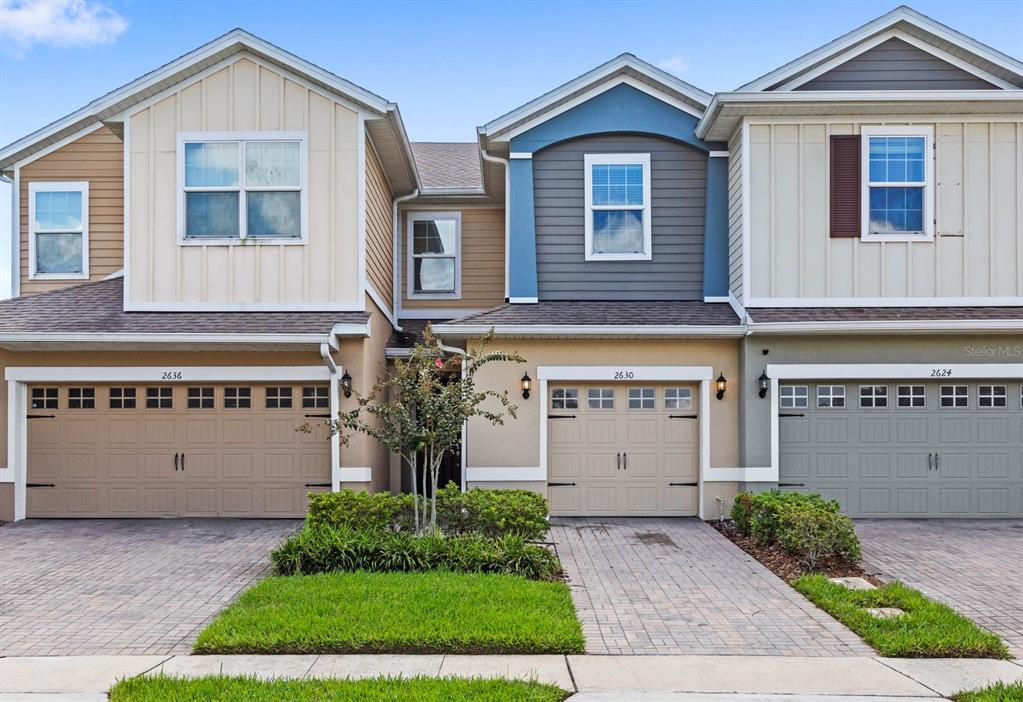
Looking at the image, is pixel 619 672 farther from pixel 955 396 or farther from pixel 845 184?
pixel 845 184

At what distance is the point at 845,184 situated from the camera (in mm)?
10477

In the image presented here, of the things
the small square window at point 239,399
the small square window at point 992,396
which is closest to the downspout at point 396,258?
the small square window at point 239,399

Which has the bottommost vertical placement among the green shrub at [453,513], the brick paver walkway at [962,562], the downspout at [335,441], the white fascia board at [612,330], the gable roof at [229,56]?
the brick paver walkway at [962,562]

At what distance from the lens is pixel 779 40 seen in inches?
735

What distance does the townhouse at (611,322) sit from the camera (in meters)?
10.2

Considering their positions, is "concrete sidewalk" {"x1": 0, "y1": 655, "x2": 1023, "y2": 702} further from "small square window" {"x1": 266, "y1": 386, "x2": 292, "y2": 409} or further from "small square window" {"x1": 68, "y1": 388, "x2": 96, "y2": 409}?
"small square window" {"x1": 68, "y1": 388, "x2": 96, "y2": 409}

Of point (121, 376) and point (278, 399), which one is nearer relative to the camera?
point (121, 376)

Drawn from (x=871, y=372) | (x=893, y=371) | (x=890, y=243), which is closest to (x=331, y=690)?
(x=871, y=372)

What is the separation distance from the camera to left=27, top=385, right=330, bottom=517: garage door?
1064 cm

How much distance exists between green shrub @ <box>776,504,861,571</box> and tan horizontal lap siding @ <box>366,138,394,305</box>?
678 cm

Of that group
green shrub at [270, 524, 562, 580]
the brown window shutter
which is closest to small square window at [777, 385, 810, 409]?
the brown window shutter

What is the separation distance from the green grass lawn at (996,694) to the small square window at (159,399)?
33.3ft

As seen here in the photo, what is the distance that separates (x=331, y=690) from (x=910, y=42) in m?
11.8

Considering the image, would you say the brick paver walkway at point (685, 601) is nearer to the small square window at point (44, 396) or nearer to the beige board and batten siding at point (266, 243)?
the beige board and batten siding at point (266, 243)
